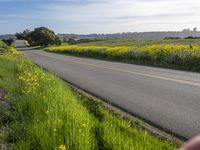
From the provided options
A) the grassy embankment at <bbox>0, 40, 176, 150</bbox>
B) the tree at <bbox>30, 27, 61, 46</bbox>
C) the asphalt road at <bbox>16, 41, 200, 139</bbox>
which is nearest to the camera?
the grassy embankment at <bbox>0, 40, 176, 150</bbox>

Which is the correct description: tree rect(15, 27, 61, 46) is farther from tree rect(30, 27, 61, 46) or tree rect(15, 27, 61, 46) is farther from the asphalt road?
the asphalt road

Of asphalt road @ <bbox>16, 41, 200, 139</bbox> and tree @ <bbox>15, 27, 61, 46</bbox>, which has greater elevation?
asphalt road @ <bbox>16, 41, 200, 139</bbox>

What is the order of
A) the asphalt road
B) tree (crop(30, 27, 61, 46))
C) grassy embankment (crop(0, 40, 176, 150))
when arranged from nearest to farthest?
grassy embankment (crop(0, 40, 176, 150))
the asphalt road
tree (crop(30, 27, 61, 46))

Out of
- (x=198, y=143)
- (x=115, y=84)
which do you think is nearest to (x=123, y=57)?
(x=115, y=84)

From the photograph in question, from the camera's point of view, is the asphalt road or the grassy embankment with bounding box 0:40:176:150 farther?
the asphalt road

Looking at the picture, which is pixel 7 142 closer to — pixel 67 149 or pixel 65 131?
pixel 65 131

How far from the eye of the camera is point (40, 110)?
7199mm

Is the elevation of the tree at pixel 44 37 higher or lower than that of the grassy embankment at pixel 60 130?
lower

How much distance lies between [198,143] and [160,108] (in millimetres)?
8491

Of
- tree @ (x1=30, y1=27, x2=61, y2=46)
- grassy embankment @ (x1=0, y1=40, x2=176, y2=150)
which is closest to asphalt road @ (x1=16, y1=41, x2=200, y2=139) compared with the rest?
grassy embankment @ (x1=0, y1=40, x2=176, y2=150)

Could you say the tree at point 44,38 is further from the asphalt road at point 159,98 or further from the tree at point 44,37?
the asphalt road at point 159,98

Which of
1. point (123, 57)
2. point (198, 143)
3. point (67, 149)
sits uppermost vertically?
point (198, 143)

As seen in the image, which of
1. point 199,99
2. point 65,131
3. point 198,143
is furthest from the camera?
point 199,99

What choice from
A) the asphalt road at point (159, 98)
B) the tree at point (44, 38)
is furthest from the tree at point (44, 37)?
the asphalt road at point (159, 98)
